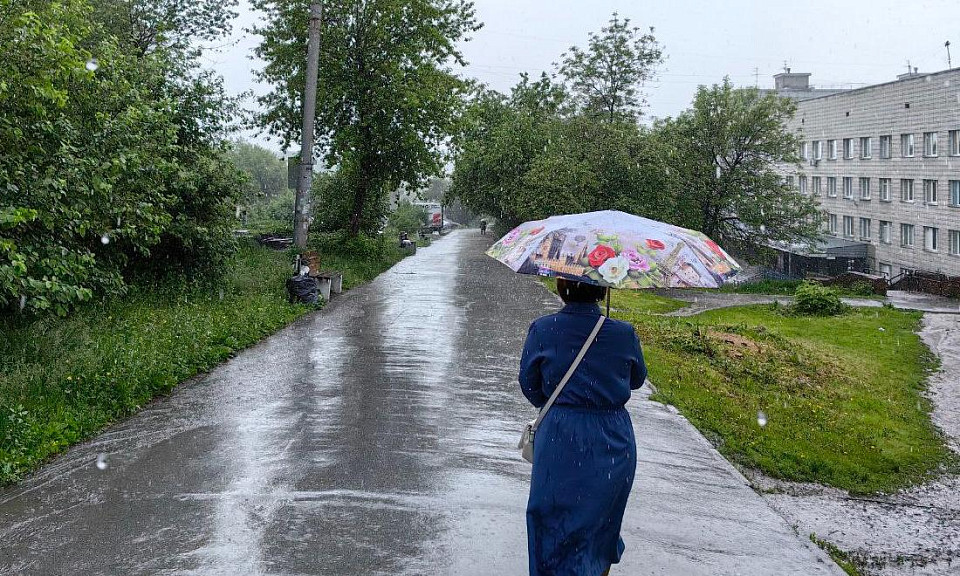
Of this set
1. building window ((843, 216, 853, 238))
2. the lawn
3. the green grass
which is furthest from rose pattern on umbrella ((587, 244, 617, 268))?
building window ((843, 216, 853, 238))

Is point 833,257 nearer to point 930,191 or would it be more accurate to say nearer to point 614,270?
point 930,191

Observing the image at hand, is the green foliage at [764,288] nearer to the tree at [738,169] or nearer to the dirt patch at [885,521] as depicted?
the tree at [738,169]

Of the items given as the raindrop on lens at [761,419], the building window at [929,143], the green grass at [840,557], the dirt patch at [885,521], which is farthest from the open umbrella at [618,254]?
the building window at [929,143]

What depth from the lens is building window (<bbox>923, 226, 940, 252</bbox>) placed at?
42969mm

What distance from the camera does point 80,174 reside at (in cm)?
899

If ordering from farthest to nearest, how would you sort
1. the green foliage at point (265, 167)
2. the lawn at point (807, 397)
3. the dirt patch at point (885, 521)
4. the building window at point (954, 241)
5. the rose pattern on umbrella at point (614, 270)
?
the green foliage at point (265, 167), the building window at point (954, 241), the lawn at point (807, 397), the dirt patch at point (885, 521), the rose pattern on umbrella at point (614, 270)

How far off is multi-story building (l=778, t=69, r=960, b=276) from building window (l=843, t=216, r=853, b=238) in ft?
0.21

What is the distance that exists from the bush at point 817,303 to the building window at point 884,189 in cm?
2584

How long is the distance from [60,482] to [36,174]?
3.75 metres

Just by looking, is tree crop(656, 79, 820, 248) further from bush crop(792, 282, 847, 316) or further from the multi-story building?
bush crop(792, 282, 847, 316)

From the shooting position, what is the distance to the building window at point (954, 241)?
41.1 metres

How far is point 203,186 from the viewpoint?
590 inches

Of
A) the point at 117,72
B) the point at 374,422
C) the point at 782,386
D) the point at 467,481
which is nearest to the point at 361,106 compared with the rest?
the point at 117,72

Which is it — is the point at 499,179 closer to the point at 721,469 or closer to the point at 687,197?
the point at 687,197
